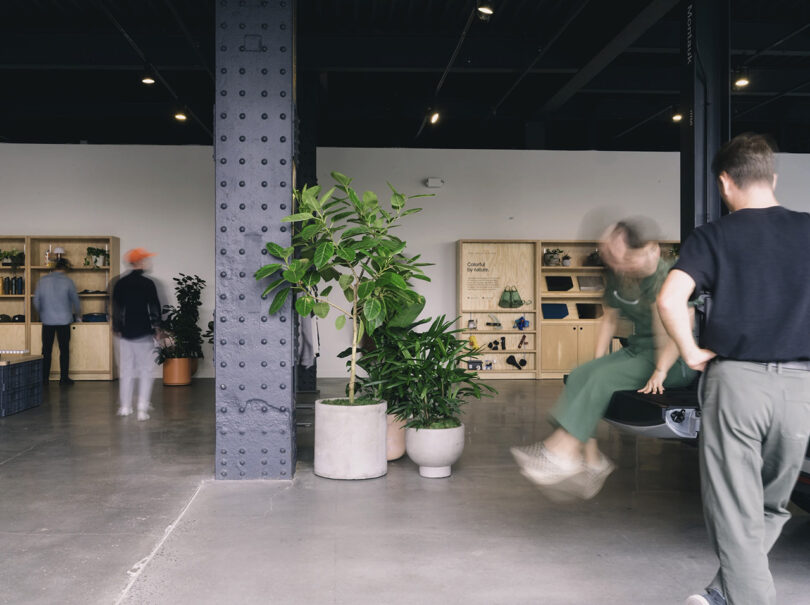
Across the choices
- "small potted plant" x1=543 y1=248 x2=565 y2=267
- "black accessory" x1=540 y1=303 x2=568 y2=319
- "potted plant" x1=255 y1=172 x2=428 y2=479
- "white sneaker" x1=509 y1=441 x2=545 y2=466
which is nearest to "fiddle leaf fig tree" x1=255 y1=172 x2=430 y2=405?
"potted plant" x1=255 y1=172 x2=428 y2=479

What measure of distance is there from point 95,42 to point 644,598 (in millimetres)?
8834

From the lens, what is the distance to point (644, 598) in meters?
2.47

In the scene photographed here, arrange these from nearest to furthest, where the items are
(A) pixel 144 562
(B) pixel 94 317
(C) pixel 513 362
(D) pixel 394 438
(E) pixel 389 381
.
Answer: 1. (A) pixel 144 562
2. (E) pixel 389 381
3. (D) pixel 394 438
4. (B) pixel 94 317
5. (C) pixel 513 362

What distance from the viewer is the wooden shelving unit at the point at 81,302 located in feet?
31.2

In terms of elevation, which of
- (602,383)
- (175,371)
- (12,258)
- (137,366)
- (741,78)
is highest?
(741,78)

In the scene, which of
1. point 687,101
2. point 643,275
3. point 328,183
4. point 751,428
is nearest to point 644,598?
point 751,428

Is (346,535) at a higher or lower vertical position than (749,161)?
lower

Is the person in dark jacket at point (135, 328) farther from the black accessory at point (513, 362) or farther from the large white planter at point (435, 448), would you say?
the black accessory at point (513, 362)

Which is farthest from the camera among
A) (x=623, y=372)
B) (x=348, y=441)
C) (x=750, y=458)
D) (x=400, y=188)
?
(x=400, y=188)

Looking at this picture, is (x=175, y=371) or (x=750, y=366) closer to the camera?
(x=750, y=366)

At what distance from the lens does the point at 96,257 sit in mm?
9695

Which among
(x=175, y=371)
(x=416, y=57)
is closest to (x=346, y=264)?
(x=416, y=57)

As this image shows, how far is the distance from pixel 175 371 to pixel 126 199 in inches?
113

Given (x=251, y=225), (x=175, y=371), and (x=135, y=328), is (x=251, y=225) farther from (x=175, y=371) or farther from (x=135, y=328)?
(x=175, y=371)
